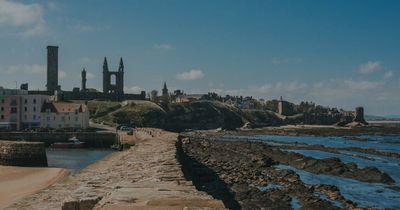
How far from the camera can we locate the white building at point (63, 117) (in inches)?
3612

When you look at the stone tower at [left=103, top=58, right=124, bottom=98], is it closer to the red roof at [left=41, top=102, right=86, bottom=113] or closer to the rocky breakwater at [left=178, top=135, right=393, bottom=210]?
the red roof at [left=41, top=102, right=86, bottom=113]

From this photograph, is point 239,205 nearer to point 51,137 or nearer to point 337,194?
point 337,194

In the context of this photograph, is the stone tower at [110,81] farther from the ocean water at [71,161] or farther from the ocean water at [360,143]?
the ocean water at [71,161]

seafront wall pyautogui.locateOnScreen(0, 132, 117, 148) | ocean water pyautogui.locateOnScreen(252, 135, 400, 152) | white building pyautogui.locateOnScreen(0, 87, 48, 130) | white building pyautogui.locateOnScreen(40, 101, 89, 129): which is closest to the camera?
seafront wall pyautogui.locateOnScreen(0, 132, 117, 148)

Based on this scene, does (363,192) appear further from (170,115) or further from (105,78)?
(105,78)

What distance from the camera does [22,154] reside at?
43.6 meters

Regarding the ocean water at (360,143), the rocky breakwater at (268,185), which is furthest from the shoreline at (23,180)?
the ocean water at (360,143)

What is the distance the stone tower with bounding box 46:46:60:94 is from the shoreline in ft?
411

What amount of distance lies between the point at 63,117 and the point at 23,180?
199 feet

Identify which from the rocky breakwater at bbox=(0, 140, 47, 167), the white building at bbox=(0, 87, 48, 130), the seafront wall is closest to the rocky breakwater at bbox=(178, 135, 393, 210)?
the rocky breakwater at bbox=(0, 140, 47, 167)

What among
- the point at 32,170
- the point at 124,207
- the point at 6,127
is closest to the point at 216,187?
the point at 32,170

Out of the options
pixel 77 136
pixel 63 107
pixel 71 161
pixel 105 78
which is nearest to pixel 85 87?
pixel 105 78

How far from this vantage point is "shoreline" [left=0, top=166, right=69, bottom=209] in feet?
86.2

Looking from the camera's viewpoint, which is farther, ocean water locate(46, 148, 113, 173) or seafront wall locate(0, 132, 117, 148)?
seafront wall locate(0, 132, 117, 148)
